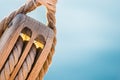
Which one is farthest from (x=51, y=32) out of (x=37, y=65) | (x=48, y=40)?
(x=37, y=65)

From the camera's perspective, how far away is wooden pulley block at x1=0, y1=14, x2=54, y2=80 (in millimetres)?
1926

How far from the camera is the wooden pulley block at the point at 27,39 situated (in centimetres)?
193

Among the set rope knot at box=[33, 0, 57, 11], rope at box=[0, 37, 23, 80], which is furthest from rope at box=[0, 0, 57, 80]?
rope at box=[0, 37, 23, 80]

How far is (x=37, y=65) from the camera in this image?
1.95 m

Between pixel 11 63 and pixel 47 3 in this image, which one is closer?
pixel 11 63

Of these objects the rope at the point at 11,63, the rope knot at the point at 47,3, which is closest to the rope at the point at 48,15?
the rope knot at the point at 47,3

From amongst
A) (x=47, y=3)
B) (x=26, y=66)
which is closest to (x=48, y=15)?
(x=47, y=3)

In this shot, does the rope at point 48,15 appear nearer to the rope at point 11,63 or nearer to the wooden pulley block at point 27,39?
the wooden pulley block at point 27,39

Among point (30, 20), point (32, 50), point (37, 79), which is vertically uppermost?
point (30, 20)

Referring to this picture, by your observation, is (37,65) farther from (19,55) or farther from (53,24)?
(53,24)

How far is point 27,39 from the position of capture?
201 centimetres

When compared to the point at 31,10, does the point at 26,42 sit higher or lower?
lower

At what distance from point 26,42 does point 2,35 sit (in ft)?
0.44

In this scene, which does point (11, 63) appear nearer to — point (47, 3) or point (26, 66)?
point (26, 66)
